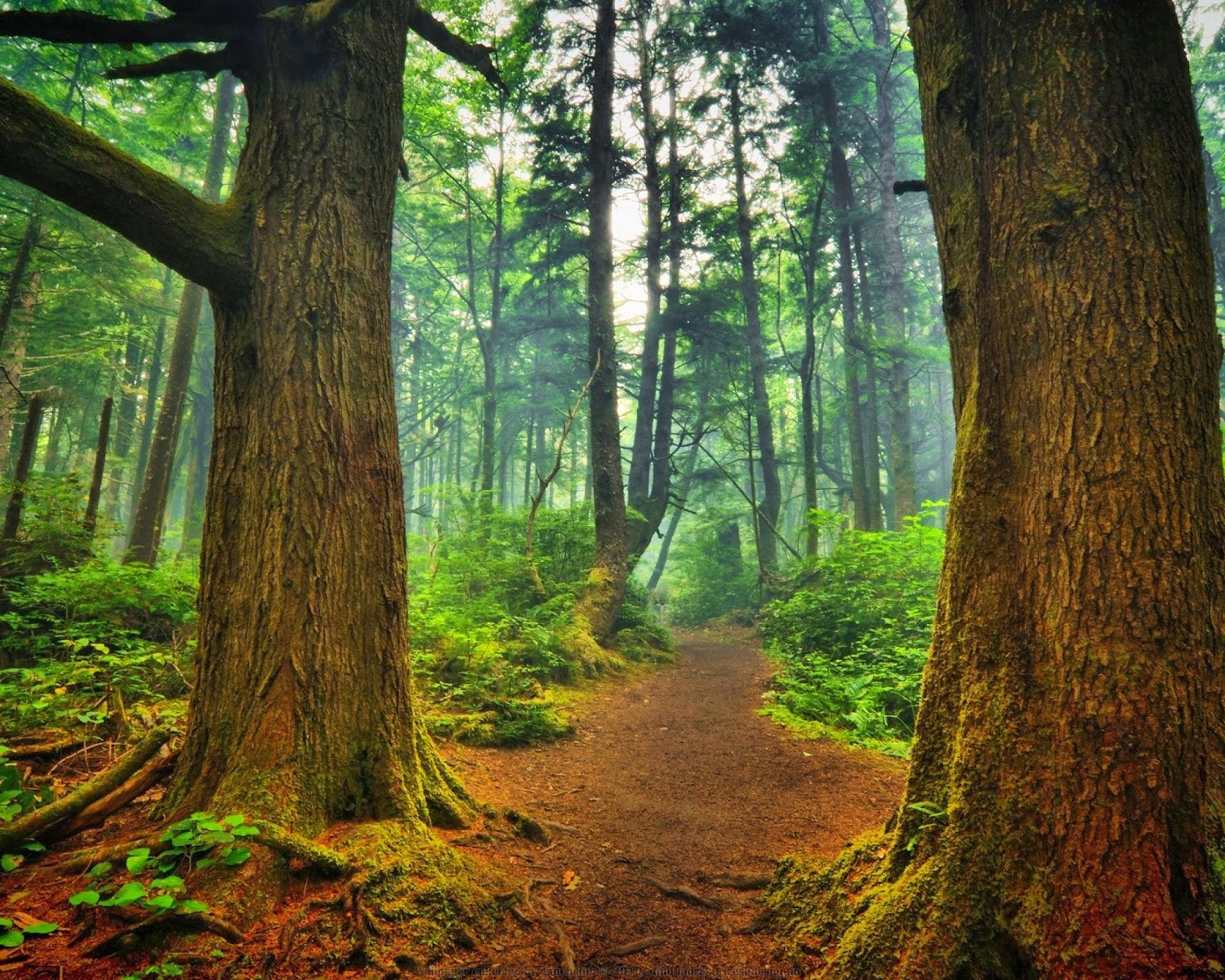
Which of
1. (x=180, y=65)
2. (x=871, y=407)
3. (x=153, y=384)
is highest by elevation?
(x=153, y=384)

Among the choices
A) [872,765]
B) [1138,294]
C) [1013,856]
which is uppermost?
[1138,294]

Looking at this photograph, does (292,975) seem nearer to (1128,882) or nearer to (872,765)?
(1128,882)

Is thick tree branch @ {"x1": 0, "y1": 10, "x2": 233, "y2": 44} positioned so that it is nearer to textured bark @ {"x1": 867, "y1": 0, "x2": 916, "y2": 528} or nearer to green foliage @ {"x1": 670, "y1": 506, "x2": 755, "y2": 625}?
textured bark @ {"x1": 867, "y1": 0, "x2": 916, "y2": 528}

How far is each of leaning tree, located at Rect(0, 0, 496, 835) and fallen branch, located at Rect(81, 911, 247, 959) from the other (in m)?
0.56

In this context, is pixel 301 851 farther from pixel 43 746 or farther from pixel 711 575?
pixel 711 575

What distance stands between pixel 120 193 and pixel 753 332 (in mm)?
16882

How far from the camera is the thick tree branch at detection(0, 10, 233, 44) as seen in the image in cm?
303

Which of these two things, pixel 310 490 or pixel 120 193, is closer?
pixel 120 193

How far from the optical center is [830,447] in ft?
98.1

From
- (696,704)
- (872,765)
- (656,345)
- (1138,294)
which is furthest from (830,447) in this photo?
(1138,294)

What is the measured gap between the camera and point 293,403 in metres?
3.26

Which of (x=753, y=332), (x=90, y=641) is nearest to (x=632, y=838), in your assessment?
(x=90, y=641)

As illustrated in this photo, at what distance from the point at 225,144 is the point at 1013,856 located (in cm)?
1767

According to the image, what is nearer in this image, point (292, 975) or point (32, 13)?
point (292, 975)
